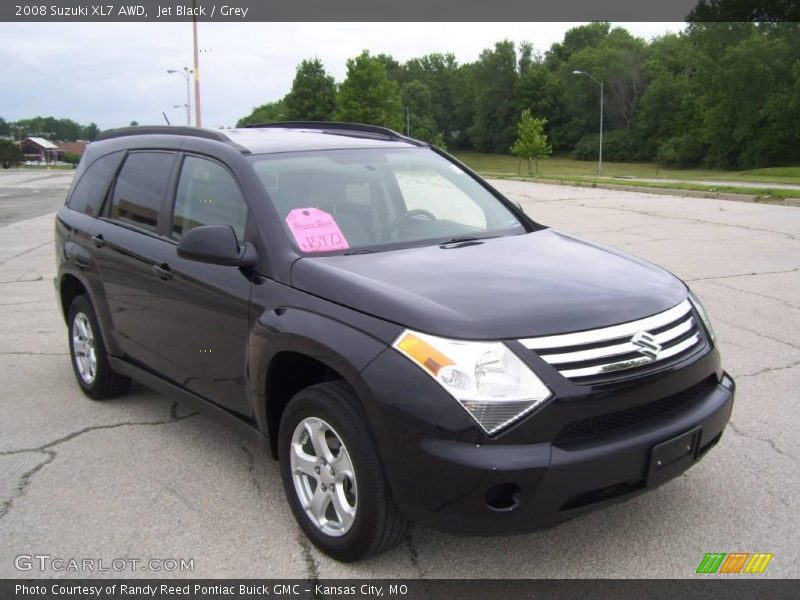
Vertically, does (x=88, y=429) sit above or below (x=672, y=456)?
below

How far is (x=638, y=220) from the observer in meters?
15.1

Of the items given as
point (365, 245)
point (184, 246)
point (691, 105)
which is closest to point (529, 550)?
point (365, 245)

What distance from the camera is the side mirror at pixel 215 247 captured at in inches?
132

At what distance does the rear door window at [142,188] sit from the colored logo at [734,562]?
3218mm

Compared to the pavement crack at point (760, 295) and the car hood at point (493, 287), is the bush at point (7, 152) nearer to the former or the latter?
the pavement crack at point (760, 295)

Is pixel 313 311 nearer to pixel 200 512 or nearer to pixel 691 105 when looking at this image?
pixel 200 512

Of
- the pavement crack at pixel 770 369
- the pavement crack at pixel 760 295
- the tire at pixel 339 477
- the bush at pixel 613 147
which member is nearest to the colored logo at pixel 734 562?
the tire at pixel 339 477

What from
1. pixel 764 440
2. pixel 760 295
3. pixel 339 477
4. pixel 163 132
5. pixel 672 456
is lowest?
pixel 764 440

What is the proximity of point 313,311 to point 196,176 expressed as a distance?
1.42 meters

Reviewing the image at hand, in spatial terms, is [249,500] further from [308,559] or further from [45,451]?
[45,451]

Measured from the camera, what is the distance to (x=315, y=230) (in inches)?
141

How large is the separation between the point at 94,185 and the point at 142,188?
0.84 meters

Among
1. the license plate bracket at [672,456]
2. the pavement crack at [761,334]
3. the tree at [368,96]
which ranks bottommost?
the pavement crack at [761,334]

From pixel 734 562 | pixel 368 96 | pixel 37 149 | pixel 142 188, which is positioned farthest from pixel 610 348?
pixel 37 149
